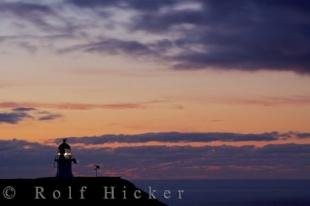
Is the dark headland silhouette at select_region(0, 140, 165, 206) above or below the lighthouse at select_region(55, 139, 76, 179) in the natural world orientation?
below

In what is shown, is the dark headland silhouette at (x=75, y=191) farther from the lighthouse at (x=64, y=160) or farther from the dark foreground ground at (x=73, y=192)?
the lighthouse at (x=64, y=160)

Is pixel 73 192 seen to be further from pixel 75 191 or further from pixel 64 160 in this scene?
pixel 64 160

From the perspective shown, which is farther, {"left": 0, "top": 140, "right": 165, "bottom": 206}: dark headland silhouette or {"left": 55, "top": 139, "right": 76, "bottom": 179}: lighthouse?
{"left": 55, "top": 139, "right": 76, "bottom": 179}: lighthouse

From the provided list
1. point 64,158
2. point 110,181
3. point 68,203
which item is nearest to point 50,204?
point 68,203

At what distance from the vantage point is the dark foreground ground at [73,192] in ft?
193

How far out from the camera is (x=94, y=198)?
59844mm

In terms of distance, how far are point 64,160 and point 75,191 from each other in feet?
52.3

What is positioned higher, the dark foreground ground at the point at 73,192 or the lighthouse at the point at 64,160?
the lighthouse at the point at 64,160

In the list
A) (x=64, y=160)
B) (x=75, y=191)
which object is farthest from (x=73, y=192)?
(x=64, y=160)

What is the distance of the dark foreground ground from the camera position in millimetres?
58688

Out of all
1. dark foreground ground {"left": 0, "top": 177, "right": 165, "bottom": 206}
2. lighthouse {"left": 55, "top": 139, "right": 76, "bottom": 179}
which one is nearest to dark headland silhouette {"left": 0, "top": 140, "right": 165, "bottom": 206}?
dark foreground ground {"left": 0, "top": 177, "right": 165, "bottom": 206}

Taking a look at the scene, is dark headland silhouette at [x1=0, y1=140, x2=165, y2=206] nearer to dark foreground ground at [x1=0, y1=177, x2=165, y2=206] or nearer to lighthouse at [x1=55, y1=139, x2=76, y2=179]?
dark foreground ground at [x1=0, y1=177, x2=165, y2=206]

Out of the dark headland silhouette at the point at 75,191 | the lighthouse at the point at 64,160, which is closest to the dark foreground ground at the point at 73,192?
the dark headland silhouette at the point at 75,191

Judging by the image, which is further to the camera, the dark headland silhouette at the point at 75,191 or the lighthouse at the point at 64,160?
the lighthouse at the point at 64,160
